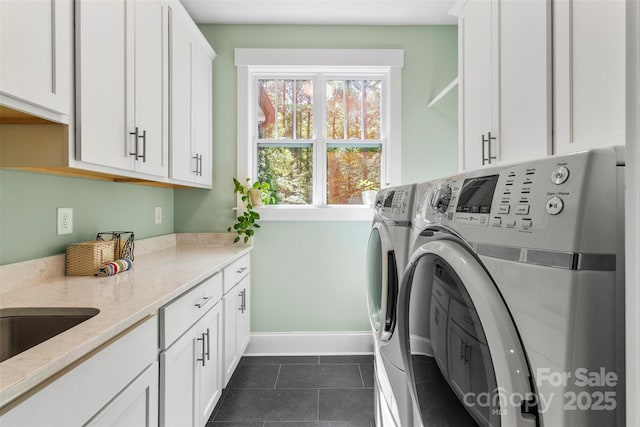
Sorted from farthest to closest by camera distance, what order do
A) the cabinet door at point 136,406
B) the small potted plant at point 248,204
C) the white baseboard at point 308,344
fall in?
the white baseboard at point 308,344 → the small potted plant at point 248,204 → the cabinet door at point 136,406

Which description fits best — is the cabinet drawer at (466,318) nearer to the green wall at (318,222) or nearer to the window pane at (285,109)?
the green wall at (318,222)

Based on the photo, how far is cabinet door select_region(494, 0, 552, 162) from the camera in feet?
4.41

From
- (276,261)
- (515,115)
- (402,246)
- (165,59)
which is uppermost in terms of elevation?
(165,59)

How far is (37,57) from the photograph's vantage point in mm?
1061

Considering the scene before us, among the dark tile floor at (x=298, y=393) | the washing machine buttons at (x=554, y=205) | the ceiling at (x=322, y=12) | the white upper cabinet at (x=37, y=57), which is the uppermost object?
the ceiling at (x=322, y=12)

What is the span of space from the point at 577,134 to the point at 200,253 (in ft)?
6.75

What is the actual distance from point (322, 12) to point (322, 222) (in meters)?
1.60

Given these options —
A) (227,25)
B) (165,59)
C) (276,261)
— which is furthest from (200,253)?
(227,25)

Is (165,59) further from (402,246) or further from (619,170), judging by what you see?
(619,170)

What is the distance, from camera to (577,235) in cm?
45

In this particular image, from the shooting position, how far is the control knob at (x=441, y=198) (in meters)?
0.78

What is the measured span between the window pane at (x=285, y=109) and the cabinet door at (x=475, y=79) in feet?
4.33

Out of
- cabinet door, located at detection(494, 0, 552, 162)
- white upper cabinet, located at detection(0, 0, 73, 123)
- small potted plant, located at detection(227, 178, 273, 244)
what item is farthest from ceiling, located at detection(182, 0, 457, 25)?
white upper cabinet, located at detection(0, 0, 73, 123)

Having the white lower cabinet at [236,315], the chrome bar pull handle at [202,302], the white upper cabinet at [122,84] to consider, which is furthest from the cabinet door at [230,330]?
the white upper cabinet at [122,84]
